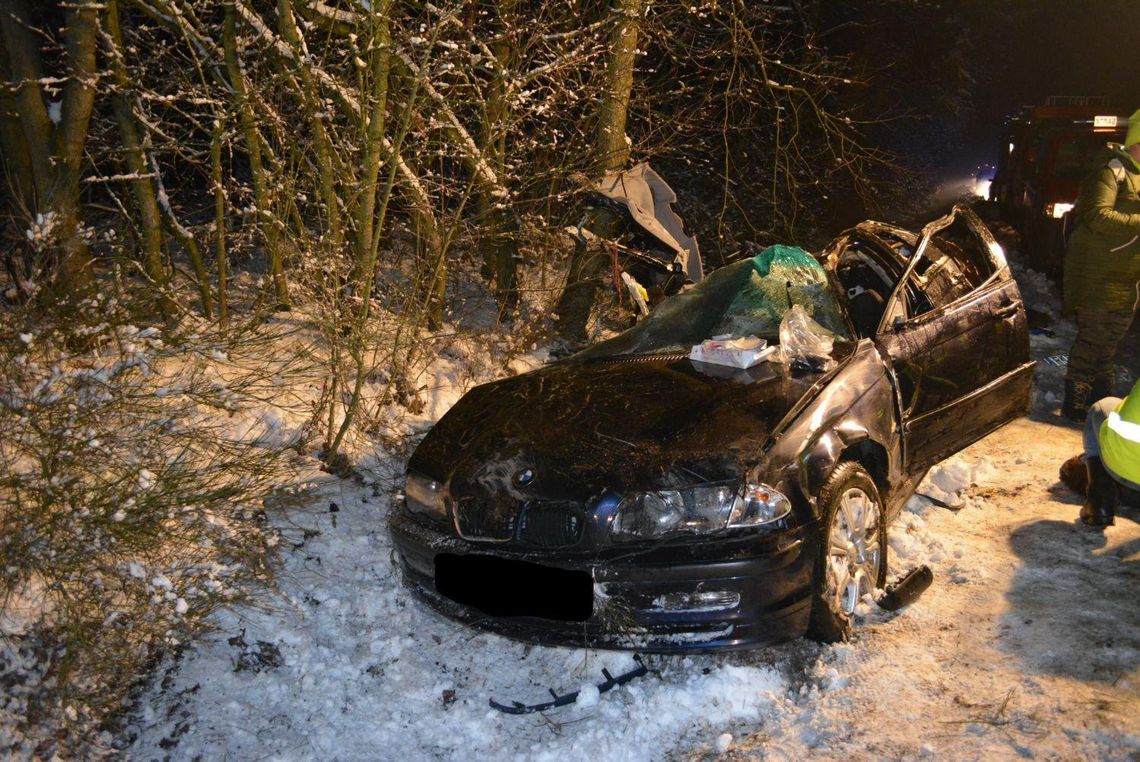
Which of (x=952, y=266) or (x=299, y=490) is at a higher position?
(x=952, y=266)

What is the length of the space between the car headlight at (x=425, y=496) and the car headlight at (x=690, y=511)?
0.82m

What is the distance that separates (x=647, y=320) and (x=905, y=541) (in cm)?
177

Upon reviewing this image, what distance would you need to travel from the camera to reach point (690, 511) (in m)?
3.47

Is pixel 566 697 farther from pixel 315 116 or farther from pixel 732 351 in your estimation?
pixel 315 116

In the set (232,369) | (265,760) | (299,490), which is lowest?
(265,760)

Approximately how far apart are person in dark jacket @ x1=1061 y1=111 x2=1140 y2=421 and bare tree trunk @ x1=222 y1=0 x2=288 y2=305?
5.61 m

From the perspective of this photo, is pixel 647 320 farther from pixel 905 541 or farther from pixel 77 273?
pixel 77 273

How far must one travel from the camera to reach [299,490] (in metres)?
4.72

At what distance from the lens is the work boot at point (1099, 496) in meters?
4.70

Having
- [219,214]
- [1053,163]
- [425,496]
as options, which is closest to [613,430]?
[425,496]

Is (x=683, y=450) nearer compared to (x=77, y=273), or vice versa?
(x=683, y=450)

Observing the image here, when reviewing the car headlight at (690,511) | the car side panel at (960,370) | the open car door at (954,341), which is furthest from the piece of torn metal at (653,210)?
the car headlight at (690,511)

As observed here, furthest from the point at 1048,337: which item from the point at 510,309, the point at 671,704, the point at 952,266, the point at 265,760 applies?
the point at 265,760

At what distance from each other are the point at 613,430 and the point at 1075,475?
2.99m
